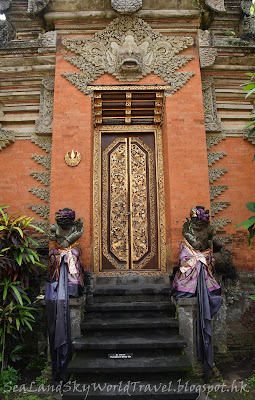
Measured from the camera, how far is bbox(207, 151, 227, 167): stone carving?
20.6 feet

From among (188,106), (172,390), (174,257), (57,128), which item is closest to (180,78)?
(188,106)

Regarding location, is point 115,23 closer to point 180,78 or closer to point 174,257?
point 180,78

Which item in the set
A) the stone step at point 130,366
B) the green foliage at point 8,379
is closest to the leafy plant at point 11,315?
the green foliage at point 8,379

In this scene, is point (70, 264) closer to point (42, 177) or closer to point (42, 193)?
point (42, 193)

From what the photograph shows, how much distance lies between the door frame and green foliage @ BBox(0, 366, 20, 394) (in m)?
2.03

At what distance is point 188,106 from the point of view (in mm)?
5949

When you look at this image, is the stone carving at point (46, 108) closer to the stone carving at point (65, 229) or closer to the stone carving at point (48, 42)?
the stone carving at point (48, 42)

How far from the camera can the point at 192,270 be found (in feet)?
15.5

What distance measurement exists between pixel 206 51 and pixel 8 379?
21.6ft

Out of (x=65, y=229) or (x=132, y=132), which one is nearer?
(x=65, y=229)

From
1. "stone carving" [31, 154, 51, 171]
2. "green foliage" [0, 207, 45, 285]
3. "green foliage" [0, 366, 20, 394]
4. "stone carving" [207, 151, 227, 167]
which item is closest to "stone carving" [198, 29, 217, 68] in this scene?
"stone carving" [207, 151, 227, 167]

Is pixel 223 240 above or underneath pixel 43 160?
underneath

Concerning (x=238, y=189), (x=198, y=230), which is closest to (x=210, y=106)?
(x=238, y=189)

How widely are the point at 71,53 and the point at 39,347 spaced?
214 inches
